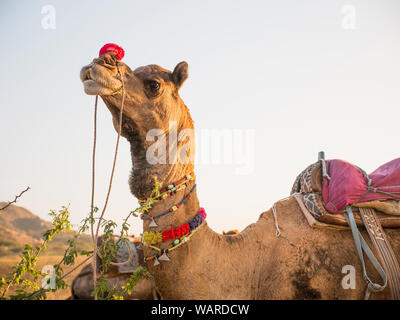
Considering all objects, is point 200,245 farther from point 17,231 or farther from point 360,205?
point 17,231

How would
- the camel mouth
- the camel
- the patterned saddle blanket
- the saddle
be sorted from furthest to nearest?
the patterned saddle blanket < the saddle < the camel < the camel mouth

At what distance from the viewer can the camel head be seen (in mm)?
2594

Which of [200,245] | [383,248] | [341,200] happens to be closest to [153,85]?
[200,245]

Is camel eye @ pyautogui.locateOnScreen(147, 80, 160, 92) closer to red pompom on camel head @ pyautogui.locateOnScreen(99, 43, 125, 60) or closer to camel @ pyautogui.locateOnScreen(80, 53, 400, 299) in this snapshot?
camel @ pyautogui.locateOnScreen(80, 53, 400, 299)

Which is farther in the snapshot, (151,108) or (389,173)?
(389,173)

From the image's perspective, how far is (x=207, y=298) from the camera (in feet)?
8.99

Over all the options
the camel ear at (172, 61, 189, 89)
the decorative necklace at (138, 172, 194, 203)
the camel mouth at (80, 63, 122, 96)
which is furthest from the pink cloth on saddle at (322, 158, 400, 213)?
the camel mouth at (80, 63, 122, 96)

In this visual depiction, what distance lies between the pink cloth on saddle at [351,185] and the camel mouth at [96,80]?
2.34 m

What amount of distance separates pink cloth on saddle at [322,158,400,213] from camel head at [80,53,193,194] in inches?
64.9

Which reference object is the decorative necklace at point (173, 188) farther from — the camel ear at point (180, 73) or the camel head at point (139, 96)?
the camel ear at point (180, 73)

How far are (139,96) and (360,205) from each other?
2.39m

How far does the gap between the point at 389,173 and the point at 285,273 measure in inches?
64.7
